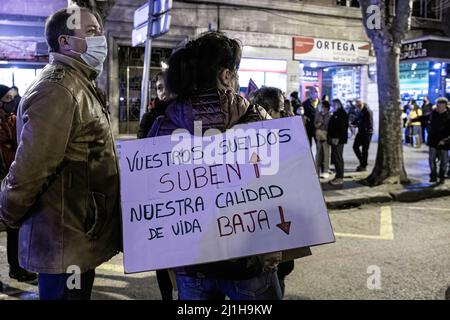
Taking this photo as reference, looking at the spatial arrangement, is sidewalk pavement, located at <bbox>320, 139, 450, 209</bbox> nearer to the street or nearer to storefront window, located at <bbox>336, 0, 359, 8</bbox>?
the street

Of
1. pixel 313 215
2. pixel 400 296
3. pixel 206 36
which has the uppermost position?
pixel 206 36

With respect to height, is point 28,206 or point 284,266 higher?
point 28,206

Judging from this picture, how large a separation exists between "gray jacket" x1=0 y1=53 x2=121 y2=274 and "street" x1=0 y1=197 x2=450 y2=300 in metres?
2.32

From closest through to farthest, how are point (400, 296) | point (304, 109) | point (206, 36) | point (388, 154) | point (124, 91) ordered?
point (206, 36) → point (400, 296) → point (388, 154) → point (304, 109) → point (124, 91)

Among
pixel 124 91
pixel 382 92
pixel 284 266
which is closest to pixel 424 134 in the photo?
pixel 382 92

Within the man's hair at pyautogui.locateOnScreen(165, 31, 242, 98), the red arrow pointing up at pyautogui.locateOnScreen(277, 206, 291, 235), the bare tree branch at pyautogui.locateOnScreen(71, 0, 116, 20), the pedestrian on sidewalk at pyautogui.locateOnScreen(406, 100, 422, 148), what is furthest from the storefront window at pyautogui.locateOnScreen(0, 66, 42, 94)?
the red arrow pointing up at pyautogui.locateOnScreen(277, 206, 291, 235)

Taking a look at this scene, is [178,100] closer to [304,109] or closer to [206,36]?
[206,36]

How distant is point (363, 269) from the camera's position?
203 inches

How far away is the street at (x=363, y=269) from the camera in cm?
451

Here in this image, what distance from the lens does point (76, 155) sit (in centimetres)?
230

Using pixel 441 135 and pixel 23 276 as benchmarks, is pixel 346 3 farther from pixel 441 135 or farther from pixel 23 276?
pixel 23 276

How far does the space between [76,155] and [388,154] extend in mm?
8788

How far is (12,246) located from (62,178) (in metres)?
2.85

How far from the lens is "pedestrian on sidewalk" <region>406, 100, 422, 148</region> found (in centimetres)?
1747
